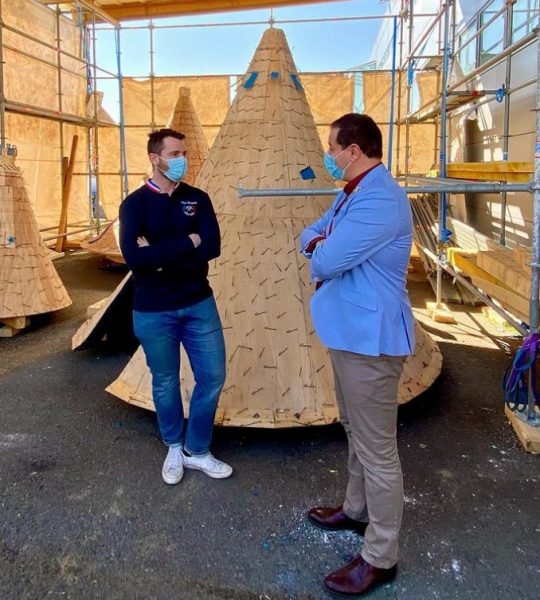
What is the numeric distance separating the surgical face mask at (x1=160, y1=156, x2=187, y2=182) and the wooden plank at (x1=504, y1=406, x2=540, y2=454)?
245 cm

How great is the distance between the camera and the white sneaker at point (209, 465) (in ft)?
9.69

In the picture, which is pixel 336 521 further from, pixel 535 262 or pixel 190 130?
pixel 190 130

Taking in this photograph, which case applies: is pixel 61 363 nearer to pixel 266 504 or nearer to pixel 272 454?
pixel 272 454

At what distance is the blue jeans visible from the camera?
277 cm

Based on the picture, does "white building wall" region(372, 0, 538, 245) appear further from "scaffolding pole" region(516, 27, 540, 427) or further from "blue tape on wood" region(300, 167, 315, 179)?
"blue tape on wood" region(300, 167, 315, 179)

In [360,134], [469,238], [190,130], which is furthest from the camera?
[190,130]

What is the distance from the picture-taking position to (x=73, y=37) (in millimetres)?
11820

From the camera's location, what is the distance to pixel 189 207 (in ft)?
9.12

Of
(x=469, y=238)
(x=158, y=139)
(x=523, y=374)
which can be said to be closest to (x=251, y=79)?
(x=158, y=139)

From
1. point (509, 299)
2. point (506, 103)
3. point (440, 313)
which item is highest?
point (506, 103)

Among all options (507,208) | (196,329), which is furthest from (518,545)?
(507,208)

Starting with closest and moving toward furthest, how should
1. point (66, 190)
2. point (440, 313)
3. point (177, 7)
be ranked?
1. point (440, 313)
2. point (66, 190)
3. point (177, 7)

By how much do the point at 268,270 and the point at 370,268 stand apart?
1.65 metres

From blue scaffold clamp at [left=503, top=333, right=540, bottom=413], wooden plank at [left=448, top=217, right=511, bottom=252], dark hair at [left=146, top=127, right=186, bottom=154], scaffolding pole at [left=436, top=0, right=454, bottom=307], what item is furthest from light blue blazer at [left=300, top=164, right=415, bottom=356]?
scaffolding pole at [left=436, top=0, right=454, bottom=307]
